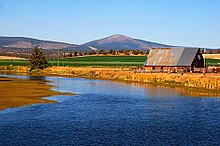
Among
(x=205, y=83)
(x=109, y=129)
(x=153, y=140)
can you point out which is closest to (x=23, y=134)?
(x=109, y=129)

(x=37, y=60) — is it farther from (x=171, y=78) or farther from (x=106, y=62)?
(x=171, y=78)

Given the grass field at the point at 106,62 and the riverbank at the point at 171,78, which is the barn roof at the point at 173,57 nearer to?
the riverbank at the point at 171,78

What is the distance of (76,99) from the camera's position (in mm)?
43969

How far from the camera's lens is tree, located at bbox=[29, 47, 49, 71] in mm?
104062

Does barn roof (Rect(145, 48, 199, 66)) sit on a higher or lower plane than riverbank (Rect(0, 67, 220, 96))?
higher

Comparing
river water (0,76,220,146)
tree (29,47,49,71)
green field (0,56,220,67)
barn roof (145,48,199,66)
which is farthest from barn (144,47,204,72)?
tree (29,47,49,71)

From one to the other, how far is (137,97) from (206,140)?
22216 millimetres

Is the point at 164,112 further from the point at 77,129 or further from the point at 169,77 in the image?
the point at 169,77

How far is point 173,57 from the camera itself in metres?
79.3

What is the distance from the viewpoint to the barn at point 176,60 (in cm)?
7669

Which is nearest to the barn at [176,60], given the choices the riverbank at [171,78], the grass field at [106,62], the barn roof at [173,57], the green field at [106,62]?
the barn roof at [173,57]

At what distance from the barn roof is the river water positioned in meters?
34.0

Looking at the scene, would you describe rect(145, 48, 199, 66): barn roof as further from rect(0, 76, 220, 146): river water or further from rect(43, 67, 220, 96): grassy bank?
rect(0, 76, 220, 146): river water

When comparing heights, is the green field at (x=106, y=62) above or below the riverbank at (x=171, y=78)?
above
